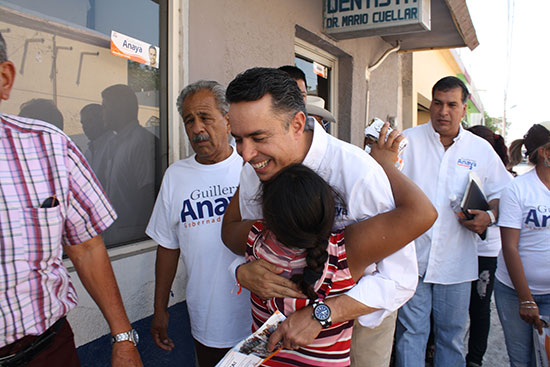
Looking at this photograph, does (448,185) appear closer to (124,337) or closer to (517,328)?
(517,328)

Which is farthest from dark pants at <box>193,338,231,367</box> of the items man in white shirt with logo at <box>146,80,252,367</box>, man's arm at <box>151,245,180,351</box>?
man's arm at <box>151,245,180,351</box>

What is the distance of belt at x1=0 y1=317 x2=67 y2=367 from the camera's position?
3.76 feet

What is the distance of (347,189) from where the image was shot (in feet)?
4.37

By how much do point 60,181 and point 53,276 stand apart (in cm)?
30

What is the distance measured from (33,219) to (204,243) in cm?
86

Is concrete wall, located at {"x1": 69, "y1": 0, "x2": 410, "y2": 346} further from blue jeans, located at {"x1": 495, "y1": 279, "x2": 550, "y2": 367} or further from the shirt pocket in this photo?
blue jeans, located at {"x1": 495, "y1": 279, "x2": 550, "y2": 367}

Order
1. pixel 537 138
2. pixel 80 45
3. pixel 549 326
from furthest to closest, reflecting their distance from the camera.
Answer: pixel 537 138 → pixel 549 326 → pixel 80 45

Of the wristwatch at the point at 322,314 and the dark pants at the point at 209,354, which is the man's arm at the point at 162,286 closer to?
the dark pants at the point at 209,354

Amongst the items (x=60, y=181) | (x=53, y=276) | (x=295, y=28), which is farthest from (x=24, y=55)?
(x=295, y=28)

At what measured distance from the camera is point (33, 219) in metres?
1.18

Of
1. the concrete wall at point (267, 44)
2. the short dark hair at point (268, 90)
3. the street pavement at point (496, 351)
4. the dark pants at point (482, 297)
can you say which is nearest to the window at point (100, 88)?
the concrete wall at point (267, 44)

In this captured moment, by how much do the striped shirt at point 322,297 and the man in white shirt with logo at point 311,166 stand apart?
3cm

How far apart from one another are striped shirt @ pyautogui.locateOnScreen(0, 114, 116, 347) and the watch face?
816mm

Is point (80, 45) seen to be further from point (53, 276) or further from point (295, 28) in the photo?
point (295, 28)
